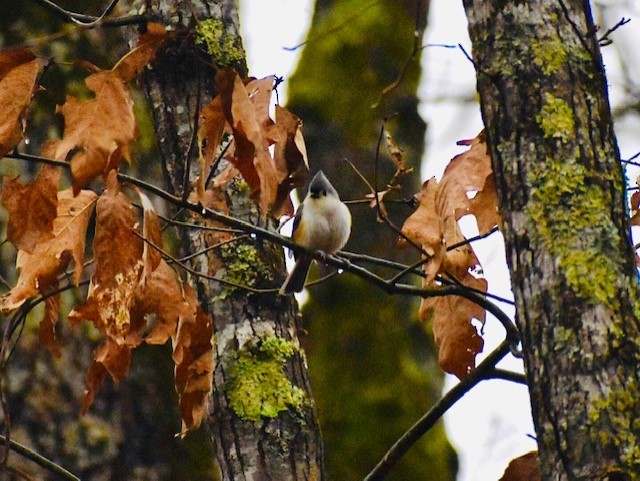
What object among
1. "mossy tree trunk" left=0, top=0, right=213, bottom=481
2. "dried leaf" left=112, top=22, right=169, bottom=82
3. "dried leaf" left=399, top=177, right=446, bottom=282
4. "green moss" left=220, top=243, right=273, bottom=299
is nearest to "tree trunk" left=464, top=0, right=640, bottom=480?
"dried leaf" left=399, top=177, right=446, bottom=282

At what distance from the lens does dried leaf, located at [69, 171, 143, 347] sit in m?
1.80

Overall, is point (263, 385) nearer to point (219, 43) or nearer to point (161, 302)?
point (161, 302)

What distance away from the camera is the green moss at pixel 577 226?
5.65 feet

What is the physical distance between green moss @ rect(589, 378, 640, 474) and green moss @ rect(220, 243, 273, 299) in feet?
4.21

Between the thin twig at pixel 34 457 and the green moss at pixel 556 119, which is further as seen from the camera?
the thin twig at pixel 34 457

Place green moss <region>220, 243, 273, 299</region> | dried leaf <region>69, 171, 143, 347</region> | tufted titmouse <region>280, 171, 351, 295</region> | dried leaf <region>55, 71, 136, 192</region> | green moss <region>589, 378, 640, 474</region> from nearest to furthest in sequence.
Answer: green moss <region>589, 378, 640, 474</region> → dried leaf <region>55, 71, 136, 192</region> → dried leaf <region>69, 171, 143, 347</region> → green moss <region>220, 243, 273, 299</region> → tufted titmouse <region>280, 171, 351, 295</region>

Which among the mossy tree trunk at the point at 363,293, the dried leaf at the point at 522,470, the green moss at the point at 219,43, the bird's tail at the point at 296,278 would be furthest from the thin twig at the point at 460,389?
the mossy tree trunk at the point at 363,293

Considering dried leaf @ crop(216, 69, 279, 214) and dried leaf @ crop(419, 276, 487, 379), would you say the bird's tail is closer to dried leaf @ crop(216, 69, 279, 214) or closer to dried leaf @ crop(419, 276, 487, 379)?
dried leaf @ crop(419, 276, 487, 379)

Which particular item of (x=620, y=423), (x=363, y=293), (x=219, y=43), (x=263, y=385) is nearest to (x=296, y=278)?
(x=263, y=385)

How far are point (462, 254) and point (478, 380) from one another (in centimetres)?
29

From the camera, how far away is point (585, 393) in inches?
64.4

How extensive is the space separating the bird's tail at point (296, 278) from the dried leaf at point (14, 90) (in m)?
1.02

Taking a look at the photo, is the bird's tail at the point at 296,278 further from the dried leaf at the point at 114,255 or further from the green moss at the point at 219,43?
the dried leaf at the point at 114,255

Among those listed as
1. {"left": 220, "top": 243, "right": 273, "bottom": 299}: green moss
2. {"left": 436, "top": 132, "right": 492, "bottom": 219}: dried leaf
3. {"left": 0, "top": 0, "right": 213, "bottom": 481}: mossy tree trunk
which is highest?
{"left": 0, "top": 0, "right": 213, "bottom": 481}: mossy tree trunk
